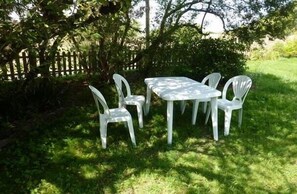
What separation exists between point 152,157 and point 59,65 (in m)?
4.73

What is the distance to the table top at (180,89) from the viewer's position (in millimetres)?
4469

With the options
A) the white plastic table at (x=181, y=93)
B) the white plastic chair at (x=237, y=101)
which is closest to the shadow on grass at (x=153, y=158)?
the white plastic chair at (x=237, y=101)

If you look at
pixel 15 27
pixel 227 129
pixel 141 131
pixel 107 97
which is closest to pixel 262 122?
pixel 227 129

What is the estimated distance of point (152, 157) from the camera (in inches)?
167

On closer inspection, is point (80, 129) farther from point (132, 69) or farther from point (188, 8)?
point (188, 8)

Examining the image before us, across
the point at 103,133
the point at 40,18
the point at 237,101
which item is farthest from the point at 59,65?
the point at 237,101

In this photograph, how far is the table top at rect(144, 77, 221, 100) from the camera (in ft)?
14.7

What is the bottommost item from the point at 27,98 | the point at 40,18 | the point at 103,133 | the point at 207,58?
the point at 103,133

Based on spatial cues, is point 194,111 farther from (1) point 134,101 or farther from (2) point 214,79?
(1) point 134,101

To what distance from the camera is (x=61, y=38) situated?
452cm

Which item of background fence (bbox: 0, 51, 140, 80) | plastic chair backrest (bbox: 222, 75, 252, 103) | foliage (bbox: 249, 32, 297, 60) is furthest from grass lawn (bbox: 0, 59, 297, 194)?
foliage (bbox: 249, 32, 297, 60)

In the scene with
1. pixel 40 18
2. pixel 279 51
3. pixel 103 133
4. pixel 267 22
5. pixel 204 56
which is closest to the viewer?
pixel 40 18

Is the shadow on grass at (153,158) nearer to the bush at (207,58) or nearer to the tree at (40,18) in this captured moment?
the tree at (40,18)

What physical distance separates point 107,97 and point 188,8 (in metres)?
3.09
